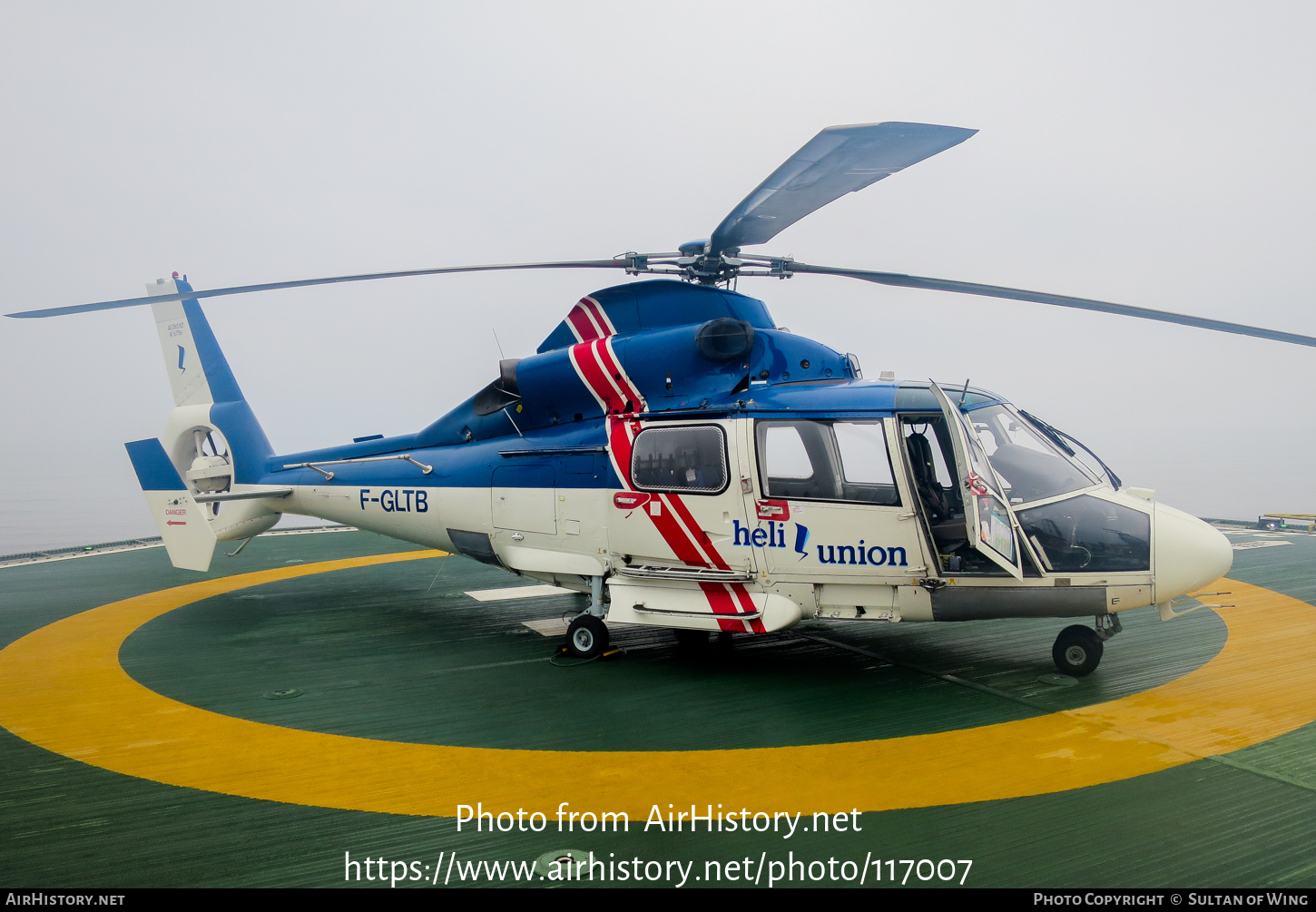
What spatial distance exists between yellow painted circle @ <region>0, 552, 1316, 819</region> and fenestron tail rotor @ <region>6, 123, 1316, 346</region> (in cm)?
262

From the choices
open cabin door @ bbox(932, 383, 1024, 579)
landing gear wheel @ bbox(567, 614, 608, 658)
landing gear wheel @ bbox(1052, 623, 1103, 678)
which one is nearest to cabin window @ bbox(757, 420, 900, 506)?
open cabin door @ bbox(932, 383, 1024, 579)

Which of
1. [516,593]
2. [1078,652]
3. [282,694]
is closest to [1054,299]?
[1078,652]

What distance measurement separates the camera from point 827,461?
606cm

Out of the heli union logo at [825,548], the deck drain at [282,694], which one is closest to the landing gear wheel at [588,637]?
the heli union logo at [825,548]

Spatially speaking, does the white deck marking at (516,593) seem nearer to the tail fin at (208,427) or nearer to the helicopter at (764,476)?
the helicopter at (764,476)

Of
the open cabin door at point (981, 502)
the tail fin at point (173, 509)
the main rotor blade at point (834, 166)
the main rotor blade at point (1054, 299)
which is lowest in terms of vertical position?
the tail fin at point (173, 509)

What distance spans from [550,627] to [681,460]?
9.09ft

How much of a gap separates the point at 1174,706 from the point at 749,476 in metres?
3.33

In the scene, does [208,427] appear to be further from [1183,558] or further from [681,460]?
[1183,558]

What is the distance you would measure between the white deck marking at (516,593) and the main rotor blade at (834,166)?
219 inches

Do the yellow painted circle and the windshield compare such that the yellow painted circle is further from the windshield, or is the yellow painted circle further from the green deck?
the windshield

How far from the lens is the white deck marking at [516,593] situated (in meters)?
9.77

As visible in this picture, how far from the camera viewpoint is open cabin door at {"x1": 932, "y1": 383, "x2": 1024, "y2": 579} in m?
5.14
